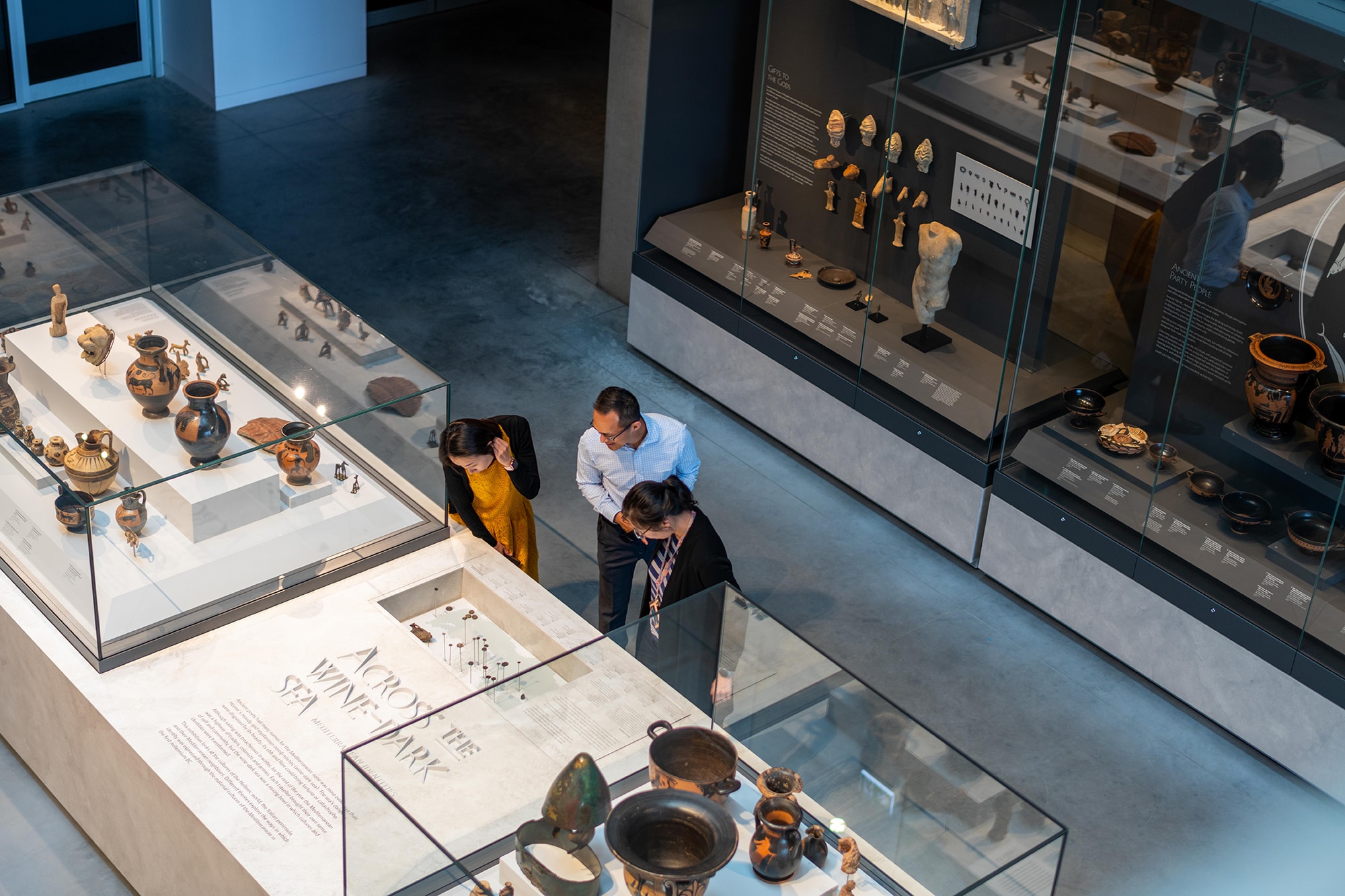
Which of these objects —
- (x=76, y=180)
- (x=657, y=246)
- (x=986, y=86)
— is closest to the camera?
(x=986, y=86)

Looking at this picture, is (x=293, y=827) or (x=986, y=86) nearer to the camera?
(x=293, y=827)

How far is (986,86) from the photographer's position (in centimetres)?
658

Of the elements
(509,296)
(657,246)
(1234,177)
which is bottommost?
(509,296)

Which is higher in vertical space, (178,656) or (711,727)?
(711,727)

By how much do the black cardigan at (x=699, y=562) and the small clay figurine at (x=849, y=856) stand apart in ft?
4.34

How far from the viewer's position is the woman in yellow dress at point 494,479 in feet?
18.3

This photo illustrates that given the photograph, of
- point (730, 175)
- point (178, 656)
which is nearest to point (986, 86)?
point (730, 175)

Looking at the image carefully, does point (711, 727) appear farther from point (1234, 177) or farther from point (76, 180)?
point (76, 180)

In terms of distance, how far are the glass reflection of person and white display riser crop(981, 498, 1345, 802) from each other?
1380 mm

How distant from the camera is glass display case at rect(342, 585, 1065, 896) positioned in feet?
12.7

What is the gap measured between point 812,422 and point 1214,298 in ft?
7.73

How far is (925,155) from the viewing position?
6.97 m

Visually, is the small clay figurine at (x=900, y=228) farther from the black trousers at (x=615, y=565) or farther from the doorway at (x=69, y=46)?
the doorway at (x=69, y=46)

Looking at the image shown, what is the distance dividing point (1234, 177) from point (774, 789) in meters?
3.12
